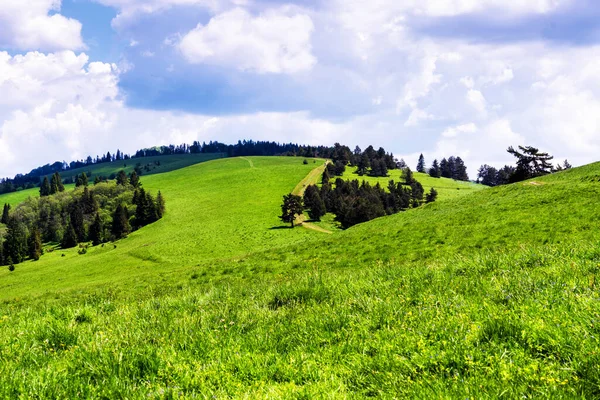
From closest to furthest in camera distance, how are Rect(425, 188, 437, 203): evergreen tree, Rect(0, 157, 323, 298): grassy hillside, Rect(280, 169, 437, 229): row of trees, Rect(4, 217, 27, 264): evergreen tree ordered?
Rect(0, 157, 323, 298): grassy hillside → Rect(280, 169, 437, 229): row of trees → Rect(4, 217, 27, 264): evergreen tree → Rect(425, 188, 437, 203): evergreen tree

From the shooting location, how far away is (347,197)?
119750mm

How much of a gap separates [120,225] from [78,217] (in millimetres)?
31190


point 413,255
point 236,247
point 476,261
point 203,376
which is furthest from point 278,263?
point 236,247

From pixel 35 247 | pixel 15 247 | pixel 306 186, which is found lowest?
pixel 35 247

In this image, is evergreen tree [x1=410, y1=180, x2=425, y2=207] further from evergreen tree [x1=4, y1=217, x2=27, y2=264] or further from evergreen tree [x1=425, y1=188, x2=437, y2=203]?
evergreen tree [x1=4, y1=217, x2=27, y2=264]

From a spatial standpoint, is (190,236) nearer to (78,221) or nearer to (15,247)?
(15,247)

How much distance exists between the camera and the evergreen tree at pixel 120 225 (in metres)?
123

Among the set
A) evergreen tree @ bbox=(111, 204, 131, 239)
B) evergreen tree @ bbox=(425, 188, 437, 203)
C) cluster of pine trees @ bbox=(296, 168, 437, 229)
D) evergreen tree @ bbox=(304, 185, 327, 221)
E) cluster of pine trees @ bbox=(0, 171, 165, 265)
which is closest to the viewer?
cluster of pine trees @ bbox=(296, 168, 437, 229)

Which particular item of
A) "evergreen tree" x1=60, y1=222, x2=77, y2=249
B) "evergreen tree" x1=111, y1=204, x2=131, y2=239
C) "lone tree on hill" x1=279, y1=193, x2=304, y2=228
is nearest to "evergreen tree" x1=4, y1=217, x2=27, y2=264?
"evergreen tree" x1=60, y1=222, x2=77, y2=249

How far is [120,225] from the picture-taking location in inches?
4902

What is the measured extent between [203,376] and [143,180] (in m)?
213

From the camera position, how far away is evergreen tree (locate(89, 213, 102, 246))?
131 metres

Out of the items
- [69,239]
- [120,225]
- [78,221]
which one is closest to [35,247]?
[69,239]

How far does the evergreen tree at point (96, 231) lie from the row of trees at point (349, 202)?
227 ft
